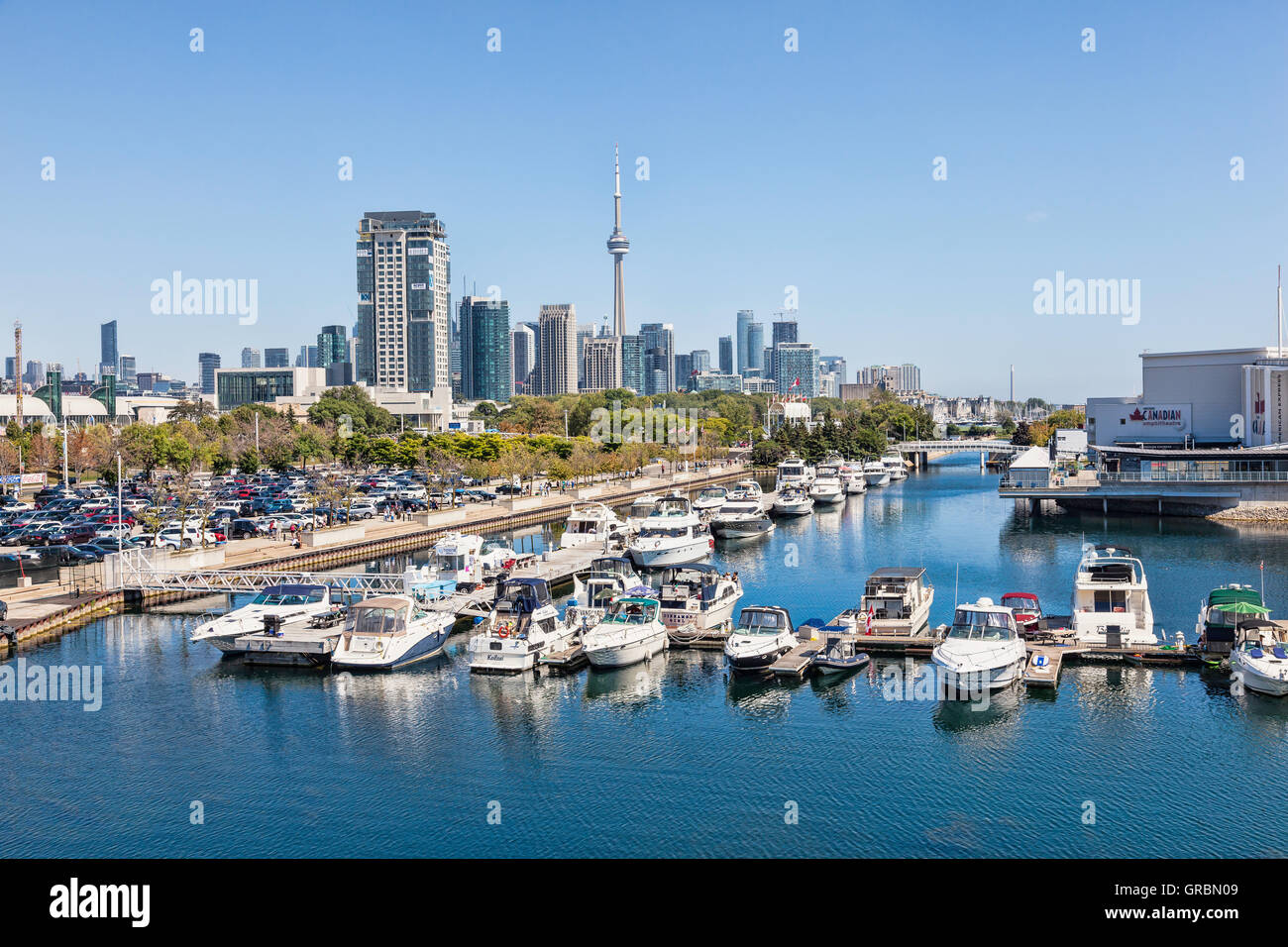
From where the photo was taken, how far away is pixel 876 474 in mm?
82500

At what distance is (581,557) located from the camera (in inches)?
1459

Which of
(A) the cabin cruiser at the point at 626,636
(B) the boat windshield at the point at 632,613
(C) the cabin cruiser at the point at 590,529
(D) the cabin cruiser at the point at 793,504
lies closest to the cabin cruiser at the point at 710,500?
(D) the cabin cruiser at the point at 793,504

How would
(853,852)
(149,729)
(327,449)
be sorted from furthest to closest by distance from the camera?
(327,449) < (149,729) < (853,852)

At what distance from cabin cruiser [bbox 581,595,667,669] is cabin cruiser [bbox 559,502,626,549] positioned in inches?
587

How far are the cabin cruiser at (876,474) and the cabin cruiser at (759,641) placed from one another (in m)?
58.5

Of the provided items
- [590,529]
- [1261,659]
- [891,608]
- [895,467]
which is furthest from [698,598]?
[895,467]

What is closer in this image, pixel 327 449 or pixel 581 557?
pixel 581 557

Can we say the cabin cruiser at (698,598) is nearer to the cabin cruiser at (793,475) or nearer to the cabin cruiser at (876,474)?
the cabin cruiser at (793,475)

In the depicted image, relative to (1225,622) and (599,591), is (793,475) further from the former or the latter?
(1225,622)

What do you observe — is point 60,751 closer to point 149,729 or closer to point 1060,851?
point 149,729

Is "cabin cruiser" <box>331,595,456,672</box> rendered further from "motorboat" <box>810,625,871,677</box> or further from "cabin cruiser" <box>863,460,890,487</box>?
"cabin cruiser" <box>863,460,890,487</box>

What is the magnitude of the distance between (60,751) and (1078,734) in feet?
59.3

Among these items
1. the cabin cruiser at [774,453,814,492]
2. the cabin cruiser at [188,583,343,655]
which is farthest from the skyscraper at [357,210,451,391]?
the cabin cruiser at [188,583,343,655]
